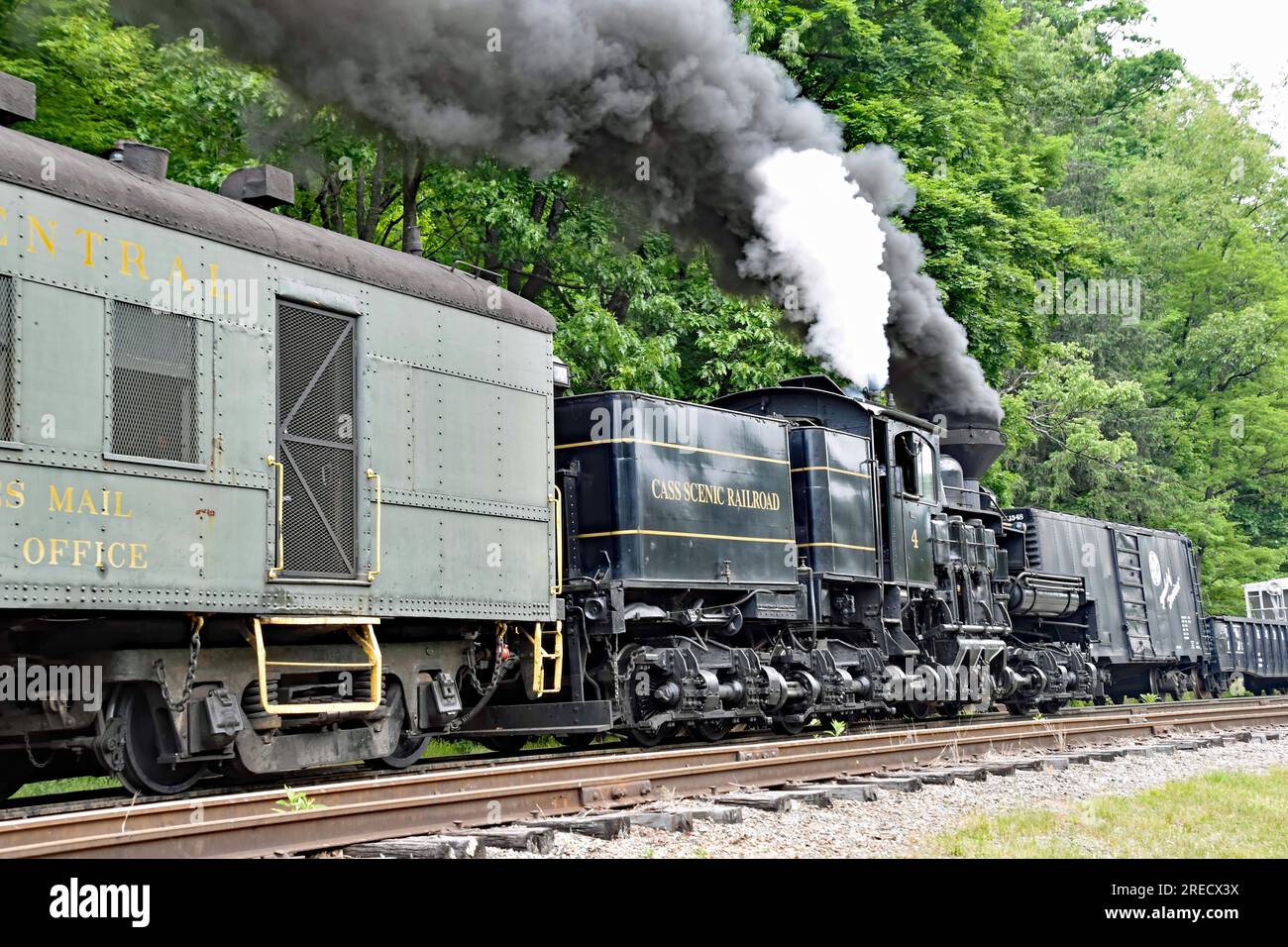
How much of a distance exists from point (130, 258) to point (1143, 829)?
7082 millimetres

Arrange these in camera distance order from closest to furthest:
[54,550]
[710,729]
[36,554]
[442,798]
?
A: [36,554] → [54,550] → [442,798] → [710,729]

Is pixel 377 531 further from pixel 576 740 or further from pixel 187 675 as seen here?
pixel 576 740

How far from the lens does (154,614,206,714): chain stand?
8.37 meters

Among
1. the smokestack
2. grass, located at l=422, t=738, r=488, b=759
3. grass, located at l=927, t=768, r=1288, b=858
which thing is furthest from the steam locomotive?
grass, located at l=927, t=768, r=1288, b=858

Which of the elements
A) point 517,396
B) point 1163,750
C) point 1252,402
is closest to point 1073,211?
point 1252,402

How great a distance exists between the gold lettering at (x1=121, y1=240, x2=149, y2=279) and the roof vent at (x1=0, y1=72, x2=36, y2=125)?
91cm

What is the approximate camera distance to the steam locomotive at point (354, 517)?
25.3 ft

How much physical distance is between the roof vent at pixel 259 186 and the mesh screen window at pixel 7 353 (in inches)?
104

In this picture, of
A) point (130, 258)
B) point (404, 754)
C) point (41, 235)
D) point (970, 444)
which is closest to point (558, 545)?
point (404, 754)

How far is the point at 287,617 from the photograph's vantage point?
8859 millimetres

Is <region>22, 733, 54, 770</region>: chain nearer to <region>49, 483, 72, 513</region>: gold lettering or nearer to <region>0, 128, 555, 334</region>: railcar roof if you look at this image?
<region>49, 483, 72, 513</region>: gold lettering

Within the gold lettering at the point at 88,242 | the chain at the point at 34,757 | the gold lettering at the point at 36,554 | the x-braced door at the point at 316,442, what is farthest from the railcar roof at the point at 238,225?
the chain at the point at 34,757

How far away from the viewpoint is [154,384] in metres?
8.14

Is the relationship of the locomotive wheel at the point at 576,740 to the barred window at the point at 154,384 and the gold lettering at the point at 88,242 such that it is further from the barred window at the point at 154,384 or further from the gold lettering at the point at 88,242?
the gold lettering at the point at 88,242
